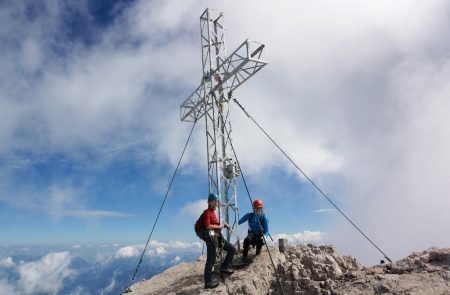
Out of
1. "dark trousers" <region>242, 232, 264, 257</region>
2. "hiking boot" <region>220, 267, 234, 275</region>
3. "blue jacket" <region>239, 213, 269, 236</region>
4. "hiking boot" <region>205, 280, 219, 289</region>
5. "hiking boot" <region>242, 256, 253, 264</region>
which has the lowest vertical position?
"hiking boot" <region>205, 280, 219, 289</region>

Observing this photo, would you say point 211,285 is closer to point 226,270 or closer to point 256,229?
point 226,270

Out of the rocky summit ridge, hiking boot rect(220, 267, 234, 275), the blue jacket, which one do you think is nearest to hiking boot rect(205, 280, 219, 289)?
the rocky summit ridge

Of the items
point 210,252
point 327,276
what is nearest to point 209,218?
point 210,252

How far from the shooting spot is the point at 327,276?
991cm

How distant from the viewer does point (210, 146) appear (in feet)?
46.8

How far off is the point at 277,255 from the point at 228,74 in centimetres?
728

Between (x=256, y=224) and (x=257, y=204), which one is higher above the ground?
(x=257, y=204)

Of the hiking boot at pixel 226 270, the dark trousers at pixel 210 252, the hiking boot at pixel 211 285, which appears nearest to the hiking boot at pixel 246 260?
the hiking boot at pixel 226 270

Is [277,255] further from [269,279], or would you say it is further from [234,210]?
[234,210]

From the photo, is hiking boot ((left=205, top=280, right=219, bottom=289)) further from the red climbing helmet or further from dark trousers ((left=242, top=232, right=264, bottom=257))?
the red climbing helmet

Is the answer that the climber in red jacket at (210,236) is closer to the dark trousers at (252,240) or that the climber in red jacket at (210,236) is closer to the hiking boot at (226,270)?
the hiking boot at (226,270)

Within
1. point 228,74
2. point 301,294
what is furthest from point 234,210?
point 228,74

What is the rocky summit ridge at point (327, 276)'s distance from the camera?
27.2ft

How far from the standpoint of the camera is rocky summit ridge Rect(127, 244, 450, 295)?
27.2 feet
